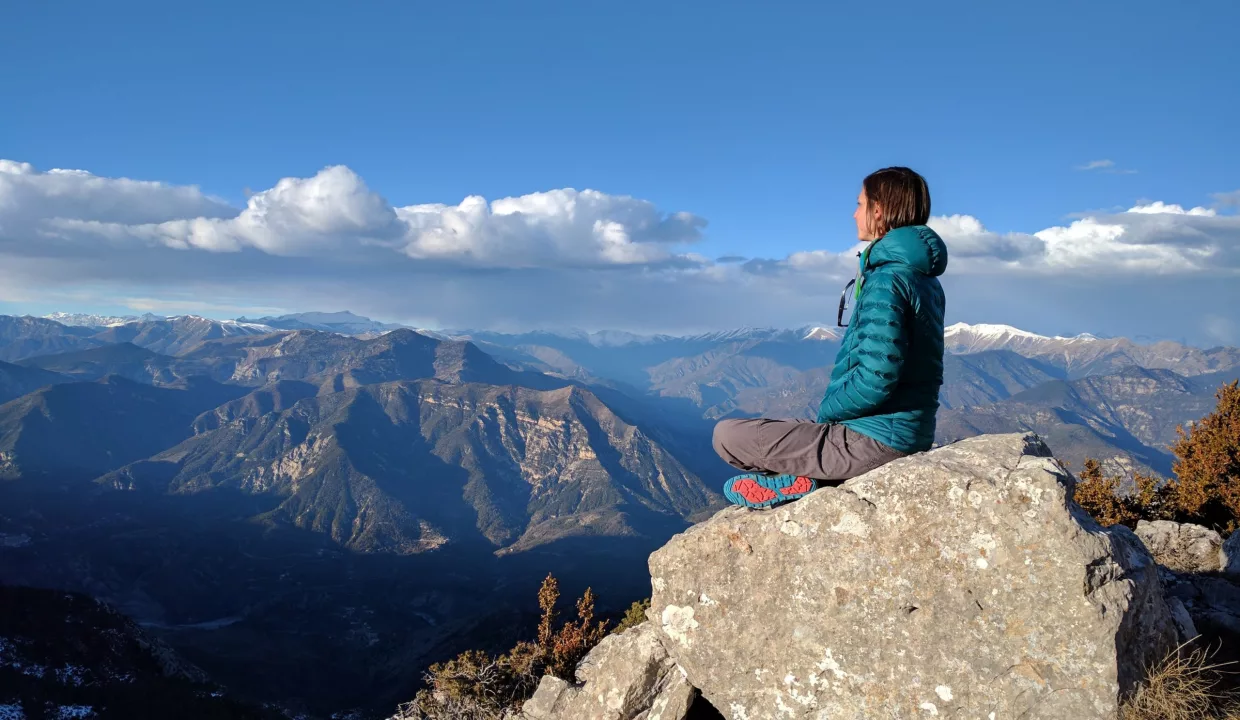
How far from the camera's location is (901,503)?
25.0 feet

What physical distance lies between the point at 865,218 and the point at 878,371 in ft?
6.94

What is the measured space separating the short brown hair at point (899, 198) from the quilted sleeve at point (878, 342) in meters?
0.88

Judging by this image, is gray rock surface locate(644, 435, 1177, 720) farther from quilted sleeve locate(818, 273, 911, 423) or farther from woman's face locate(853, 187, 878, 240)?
woman's face locate(853, 187, 878, 240)

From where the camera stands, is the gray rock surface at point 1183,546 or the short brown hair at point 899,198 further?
the gray rock surface at point 1183,546

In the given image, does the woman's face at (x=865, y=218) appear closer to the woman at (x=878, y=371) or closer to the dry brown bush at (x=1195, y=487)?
the woman at (x=878, y=371)

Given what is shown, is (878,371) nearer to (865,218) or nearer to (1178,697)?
(865,218)

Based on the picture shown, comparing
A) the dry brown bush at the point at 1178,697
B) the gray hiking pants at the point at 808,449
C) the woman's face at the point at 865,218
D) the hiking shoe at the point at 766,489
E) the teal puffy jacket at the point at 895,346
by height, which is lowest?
the dry brown bush at the point at 1178,697

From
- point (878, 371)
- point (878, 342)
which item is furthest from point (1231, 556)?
point (878, 342)

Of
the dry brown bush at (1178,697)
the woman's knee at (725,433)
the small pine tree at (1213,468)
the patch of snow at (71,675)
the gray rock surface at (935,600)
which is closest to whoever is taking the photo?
the dry brown bush at (1178,697)

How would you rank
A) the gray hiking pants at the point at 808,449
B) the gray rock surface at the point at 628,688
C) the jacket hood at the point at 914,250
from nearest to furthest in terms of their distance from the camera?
the jacket hood at the point at 914,250, the gray hiking pants at the point at 808,449, the gray rock surface at the point at 628,688

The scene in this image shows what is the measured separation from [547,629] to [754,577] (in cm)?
916

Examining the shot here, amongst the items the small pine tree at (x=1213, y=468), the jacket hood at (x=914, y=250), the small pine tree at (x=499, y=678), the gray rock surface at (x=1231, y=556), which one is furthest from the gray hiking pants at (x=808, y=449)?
the small pine tree at (x=1213, y=468)

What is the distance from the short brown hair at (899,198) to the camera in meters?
7.67

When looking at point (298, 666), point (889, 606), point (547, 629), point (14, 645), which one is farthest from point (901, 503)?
point (298, 666)
